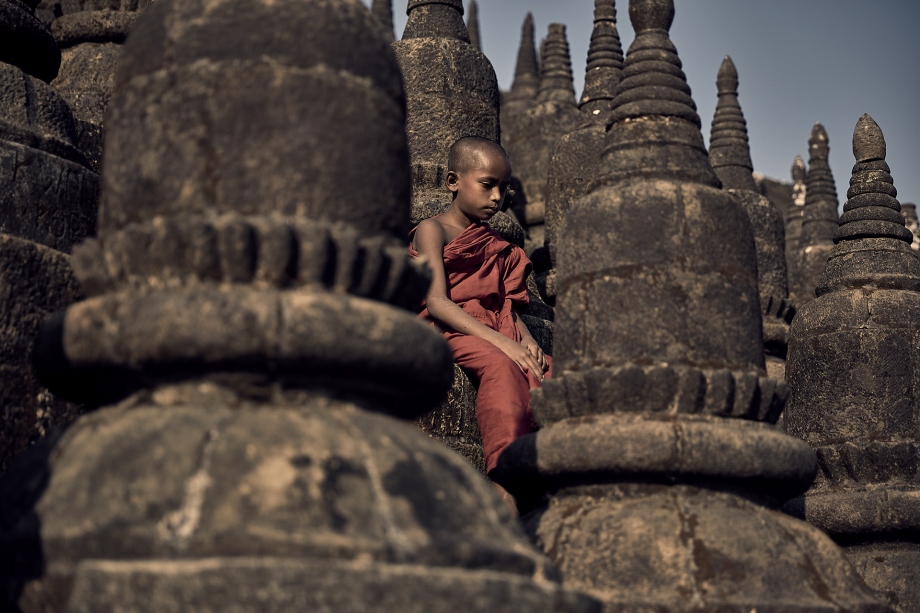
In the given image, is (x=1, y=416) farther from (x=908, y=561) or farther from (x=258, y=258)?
(x=908, y=561)

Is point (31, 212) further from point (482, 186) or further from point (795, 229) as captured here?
point (795, 229)

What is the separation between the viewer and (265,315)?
6.82 feet

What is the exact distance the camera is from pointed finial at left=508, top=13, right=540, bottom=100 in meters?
21.4

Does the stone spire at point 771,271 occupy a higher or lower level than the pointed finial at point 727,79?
lower

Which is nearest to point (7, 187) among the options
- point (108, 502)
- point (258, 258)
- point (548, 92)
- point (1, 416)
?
point (1, 416)

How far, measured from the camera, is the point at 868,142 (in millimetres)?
5918

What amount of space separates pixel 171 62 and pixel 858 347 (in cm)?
365

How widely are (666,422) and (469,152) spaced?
2417mm

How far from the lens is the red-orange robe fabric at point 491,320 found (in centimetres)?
403

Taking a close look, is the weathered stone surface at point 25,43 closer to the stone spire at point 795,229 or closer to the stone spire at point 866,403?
the stone spire at point 866,403

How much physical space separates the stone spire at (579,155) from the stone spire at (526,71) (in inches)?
493

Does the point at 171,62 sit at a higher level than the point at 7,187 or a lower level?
higher

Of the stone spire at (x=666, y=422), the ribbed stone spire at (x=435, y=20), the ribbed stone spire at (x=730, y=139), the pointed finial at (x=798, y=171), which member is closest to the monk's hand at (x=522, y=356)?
the stone spire at (x=666, y=422)

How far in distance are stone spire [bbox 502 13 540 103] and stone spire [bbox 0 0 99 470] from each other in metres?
17.5
